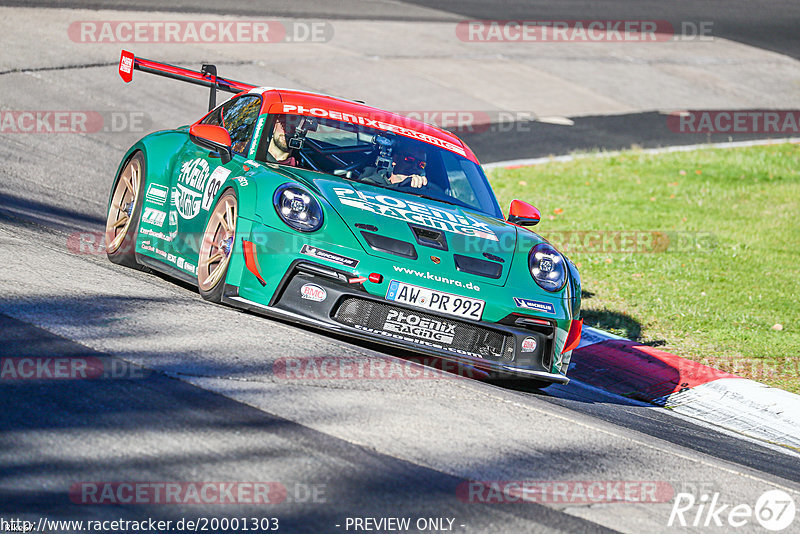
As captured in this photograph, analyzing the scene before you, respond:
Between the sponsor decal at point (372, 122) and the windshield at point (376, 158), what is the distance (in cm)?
5

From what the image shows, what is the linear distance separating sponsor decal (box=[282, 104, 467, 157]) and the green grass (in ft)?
8.27

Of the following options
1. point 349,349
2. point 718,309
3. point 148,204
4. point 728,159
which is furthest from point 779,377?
point 728,159

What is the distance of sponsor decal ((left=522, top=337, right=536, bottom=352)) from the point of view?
19.7 ft

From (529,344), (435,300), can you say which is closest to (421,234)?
(435,300)

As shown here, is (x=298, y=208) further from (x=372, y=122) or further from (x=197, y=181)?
(x=372, y=122)

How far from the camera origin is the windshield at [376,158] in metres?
6.84

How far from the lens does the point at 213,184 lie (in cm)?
661

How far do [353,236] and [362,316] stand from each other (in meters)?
0.47

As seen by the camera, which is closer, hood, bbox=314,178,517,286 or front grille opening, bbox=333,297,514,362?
front grille opening, bbox=333,297,514,362

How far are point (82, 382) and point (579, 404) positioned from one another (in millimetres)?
3192
